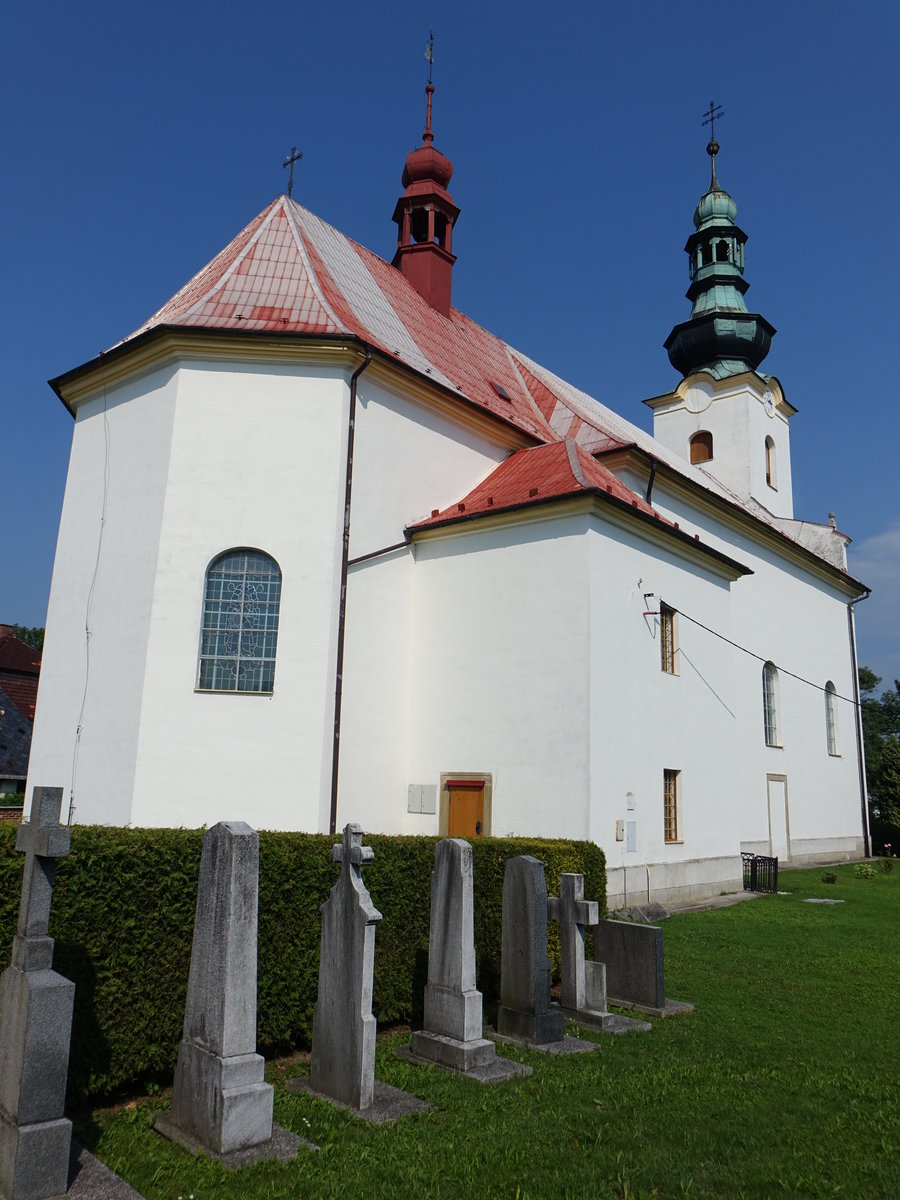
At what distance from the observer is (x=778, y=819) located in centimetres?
2316

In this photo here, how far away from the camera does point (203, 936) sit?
16.4 ft

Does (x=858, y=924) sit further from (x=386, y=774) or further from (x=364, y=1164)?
(x=364, y=1164)

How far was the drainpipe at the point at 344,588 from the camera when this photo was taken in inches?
510

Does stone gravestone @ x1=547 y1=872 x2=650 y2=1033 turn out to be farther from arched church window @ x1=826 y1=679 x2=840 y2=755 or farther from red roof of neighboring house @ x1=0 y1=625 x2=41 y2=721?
red roof of neighboring house @ x1=0 y1=625 x2=41 y2=721

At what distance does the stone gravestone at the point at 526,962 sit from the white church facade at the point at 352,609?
565 cm

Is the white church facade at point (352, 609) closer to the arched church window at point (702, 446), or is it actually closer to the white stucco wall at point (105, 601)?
the white stucco wall at point (105, 601)

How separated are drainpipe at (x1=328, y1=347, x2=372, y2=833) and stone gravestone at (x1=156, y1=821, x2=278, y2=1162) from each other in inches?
308

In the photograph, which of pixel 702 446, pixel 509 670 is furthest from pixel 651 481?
pixel 702 446

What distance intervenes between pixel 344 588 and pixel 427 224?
43.6 ft

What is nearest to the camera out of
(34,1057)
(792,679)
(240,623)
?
(34,1057)

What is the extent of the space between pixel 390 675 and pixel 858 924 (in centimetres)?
784

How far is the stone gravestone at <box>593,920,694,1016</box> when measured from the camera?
7.92 meters

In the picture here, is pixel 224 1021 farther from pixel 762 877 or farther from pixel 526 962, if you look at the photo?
pixel 762 877

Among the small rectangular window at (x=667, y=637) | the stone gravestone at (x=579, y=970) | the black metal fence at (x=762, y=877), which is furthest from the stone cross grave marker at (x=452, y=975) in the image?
the black metal fence at (x=762, y=877)
